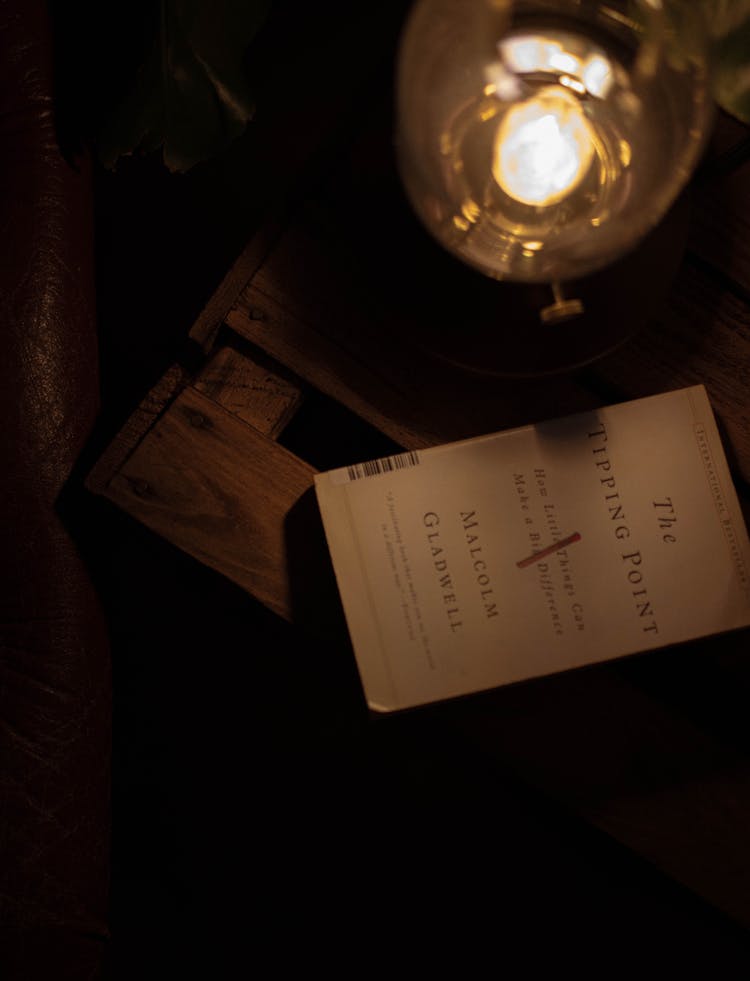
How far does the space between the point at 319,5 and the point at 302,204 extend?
570mm

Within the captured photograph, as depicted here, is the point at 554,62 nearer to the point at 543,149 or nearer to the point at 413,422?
the point at 543,149

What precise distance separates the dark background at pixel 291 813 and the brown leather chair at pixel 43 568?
234 millimetres

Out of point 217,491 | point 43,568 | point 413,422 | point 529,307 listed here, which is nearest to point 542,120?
point 529,307

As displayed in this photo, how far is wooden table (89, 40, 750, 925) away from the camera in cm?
67

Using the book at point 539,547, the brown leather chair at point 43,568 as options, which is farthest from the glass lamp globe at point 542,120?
the brown leather chair at point 43,568


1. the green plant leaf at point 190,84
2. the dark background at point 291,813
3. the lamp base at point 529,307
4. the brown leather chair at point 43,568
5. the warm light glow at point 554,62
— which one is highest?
the warm light glow at point 554,62

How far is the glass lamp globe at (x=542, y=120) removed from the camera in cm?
57

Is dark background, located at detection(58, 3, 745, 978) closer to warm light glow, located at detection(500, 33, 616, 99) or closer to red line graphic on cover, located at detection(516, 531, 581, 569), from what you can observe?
red line graphic on cover, located at detection(516, 531, 581, 569)

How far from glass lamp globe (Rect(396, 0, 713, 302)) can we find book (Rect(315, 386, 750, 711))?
17cm

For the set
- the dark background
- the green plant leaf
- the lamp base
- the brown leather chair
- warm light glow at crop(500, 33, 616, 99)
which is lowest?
the dark background

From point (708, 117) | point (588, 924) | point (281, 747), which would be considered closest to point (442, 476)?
point (708, 117)

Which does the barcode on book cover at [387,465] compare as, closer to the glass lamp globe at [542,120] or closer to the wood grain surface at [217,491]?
the wood grain surface at [217,491]

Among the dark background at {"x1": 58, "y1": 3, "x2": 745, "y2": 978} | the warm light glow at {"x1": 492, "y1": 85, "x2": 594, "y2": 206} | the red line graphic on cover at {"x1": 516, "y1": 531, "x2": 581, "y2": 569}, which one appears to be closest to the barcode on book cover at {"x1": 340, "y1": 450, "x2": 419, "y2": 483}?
the red line graphic on cover at {"x1": 516, "y1": 531, "x2": 581, "y2": 569}

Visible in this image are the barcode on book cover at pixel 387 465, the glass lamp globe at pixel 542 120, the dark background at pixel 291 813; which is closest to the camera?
the glass lamp globe at pixel 542 120
